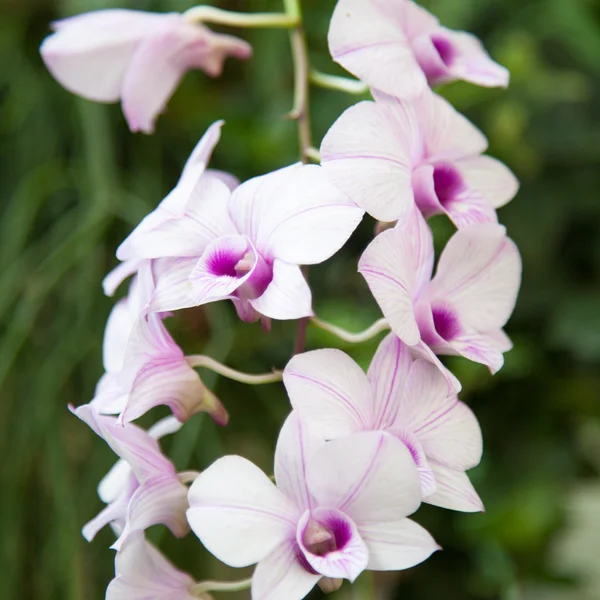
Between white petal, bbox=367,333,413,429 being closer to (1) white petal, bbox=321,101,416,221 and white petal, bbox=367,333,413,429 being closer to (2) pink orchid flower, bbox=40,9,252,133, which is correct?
(1) white petal, bbox=321,101,416,221

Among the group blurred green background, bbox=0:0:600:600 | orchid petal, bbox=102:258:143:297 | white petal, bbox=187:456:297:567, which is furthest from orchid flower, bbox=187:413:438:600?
blurred green background, bbox=0:0:600:600

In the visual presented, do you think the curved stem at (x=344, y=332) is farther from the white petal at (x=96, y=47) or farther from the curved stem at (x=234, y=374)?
the white petal at (x=96, y=47)

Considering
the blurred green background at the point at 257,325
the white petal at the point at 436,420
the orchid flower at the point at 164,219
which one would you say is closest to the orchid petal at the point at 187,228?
the orchid flower at the point at 164,219

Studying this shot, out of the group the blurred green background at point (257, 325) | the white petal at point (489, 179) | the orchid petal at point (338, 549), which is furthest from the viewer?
the blurred green background at point (257, 325)

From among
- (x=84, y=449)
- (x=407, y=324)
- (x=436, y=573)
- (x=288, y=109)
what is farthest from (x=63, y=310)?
(x=407, y=324)

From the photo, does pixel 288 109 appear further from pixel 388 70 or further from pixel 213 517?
pixel 213 517

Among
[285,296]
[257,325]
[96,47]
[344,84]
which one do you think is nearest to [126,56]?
[96,47]

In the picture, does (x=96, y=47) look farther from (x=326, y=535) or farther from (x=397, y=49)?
(x=326, y=535)
